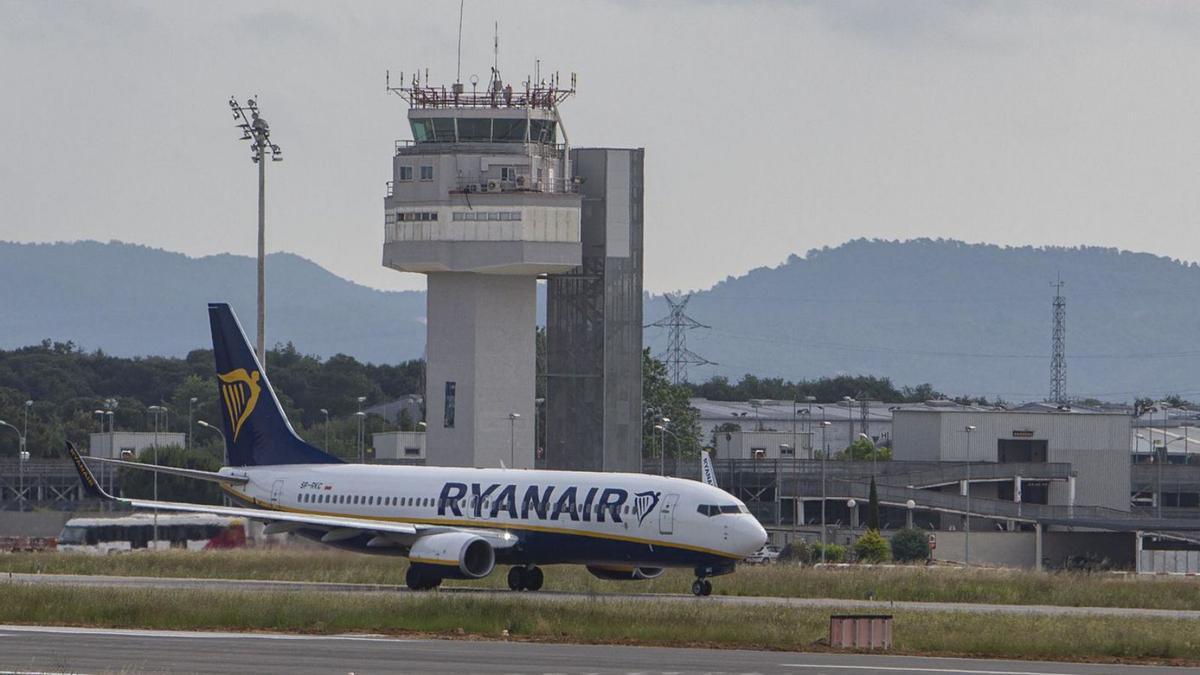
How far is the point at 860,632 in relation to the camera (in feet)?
130

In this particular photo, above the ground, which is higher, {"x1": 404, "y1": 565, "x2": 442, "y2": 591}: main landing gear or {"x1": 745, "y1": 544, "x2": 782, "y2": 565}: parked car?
{"x1": 404, "y1": 565, "x2": 442, "y2": 591}: main landing gear

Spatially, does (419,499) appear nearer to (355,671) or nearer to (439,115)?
(355,671)

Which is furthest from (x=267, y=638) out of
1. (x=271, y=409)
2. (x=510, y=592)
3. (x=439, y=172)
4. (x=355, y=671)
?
(x=439, y=172)

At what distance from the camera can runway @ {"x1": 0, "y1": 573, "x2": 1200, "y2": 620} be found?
51.0m

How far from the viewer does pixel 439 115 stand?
105 meters

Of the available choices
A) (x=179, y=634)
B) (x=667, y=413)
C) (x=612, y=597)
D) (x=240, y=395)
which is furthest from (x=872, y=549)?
(x=667, y=413)

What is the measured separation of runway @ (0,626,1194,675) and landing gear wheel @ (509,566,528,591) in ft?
58.1

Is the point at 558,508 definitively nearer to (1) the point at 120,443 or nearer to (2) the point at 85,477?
(2) the point at 85,477

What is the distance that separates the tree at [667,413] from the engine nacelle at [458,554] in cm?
10295

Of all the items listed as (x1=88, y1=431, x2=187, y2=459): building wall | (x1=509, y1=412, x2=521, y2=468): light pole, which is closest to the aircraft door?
(x1=509, y1=412, x2=521, y2=468): light pole

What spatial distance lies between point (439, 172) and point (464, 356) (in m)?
10.0

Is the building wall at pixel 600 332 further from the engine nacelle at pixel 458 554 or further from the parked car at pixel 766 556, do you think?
the engine nacelle at pixel 458 554

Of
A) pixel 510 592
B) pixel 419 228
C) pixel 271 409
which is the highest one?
pixel 419 228

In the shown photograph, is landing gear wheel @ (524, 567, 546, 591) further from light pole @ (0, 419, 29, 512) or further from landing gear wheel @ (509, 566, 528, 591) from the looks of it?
light pole @ (0, 419, 29, 512)
